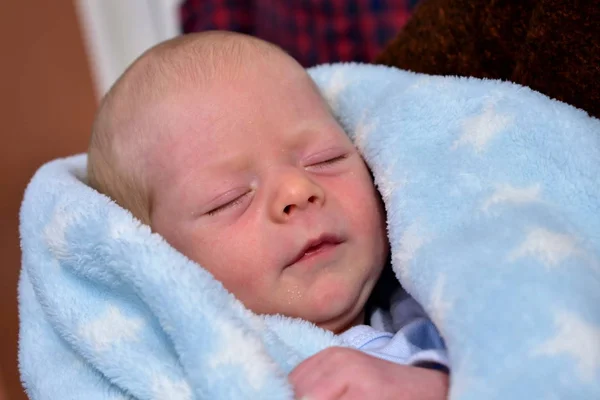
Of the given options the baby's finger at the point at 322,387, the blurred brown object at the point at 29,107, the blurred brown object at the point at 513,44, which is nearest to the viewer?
the baby's finger at the point at 322,387

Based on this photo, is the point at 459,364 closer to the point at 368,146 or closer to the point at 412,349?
the point at 412,349

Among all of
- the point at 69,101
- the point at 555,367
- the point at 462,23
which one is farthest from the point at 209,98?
the point at 69,101

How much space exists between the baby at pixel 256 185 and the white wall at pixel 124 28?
153 centimetres

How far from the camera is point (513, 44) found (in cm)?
89

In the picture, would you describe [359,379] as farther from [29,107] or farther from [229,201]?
[29,107]

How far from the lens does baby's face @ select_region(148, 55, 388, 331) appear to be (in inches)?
30.5

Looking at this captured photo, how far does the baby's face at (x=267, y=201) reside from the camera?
0.78m

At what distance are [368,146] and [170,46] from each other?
0.98ft

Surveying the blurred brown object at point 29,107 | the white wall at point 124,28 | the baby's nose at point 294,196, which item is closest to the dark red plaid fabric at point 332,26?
the blurred brown object at point 29,107

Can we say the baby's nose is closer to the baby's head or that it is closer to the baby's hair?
the baby's head

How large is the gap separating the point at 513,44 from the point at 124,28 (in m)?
1.82

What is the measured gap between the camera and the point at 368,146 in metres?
0.90

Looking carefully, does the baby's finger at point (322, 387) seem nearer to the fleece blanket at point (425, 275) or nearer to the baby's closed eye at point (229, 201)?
the fleece blanket at point (425, 275)

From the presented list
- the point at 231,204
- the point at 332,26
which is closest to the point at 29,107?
the point at 332,26
